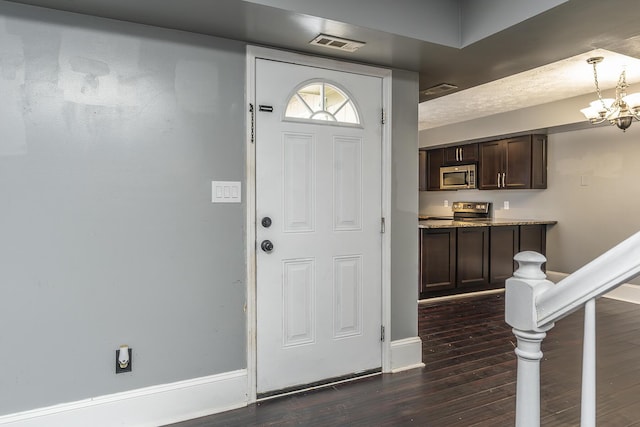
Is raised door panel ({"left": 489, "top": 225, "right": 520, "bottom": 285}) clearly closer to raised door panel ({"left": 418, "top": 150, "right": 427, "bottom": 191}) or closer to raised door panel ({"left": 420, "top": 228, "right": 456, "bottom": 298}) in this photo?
raised door panel ({"left": 420, "top": 228, "right": 456, "bottom": 298})

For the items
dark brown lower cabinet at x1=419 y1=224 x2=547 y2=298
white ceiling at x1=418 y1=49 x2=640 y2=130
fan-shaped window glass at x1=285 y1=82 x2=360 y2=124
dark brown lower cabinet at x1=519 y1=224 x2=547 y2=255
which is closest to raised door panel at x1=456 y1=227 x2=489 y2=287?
dark brown lower cabinet at x1=419 y1=224 x2=547 y2=298

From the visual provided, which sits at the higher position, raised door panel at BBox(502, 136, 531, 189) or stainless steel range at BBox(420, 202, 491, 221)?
raised door panel at BBox(502, 136, 531, 189)

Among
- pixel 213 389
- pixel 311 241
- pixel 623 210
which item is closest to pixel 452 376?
pixel 311 241

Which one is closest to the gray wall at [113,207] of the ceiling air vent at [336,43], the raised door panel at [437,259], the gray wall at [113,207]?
the gray wall at [113,207]

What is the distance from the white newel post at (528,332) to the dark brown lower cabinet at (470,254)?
391 cm

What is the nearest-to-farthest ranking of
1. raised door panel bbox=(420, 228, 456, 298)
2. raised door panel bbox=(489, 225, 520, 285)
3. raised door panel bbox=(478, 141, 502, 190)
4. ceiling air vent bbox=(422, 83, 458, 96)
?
ceiling air vent bbox=(422, 83, 458, 96), raised door panel bbox=(420, 228, 456, 298), raised door panel bbox=(489, 225, 520, 285), raised door panel bbox=(478, 141, 502, 190)

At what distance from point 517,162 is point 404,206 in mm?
3684

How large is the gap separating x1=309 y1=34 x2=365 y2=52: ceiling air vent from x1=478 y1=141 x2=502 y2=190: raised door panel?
14.4 ft

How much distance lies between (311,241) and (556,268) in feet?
15.2

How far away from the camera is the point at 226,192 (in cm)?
239

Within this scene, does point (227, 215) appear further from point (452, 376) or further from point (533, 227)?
point (533, 227)

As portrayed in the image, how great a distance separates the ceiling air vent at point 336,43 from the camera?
233cm

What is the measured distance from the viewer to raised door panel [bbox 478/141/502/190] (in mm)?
6140

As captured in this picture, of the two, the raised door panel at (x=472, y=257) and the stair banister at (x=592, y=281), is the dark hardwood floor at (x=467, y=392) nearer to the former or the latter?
the raised door panel at (x=472, y=257)
